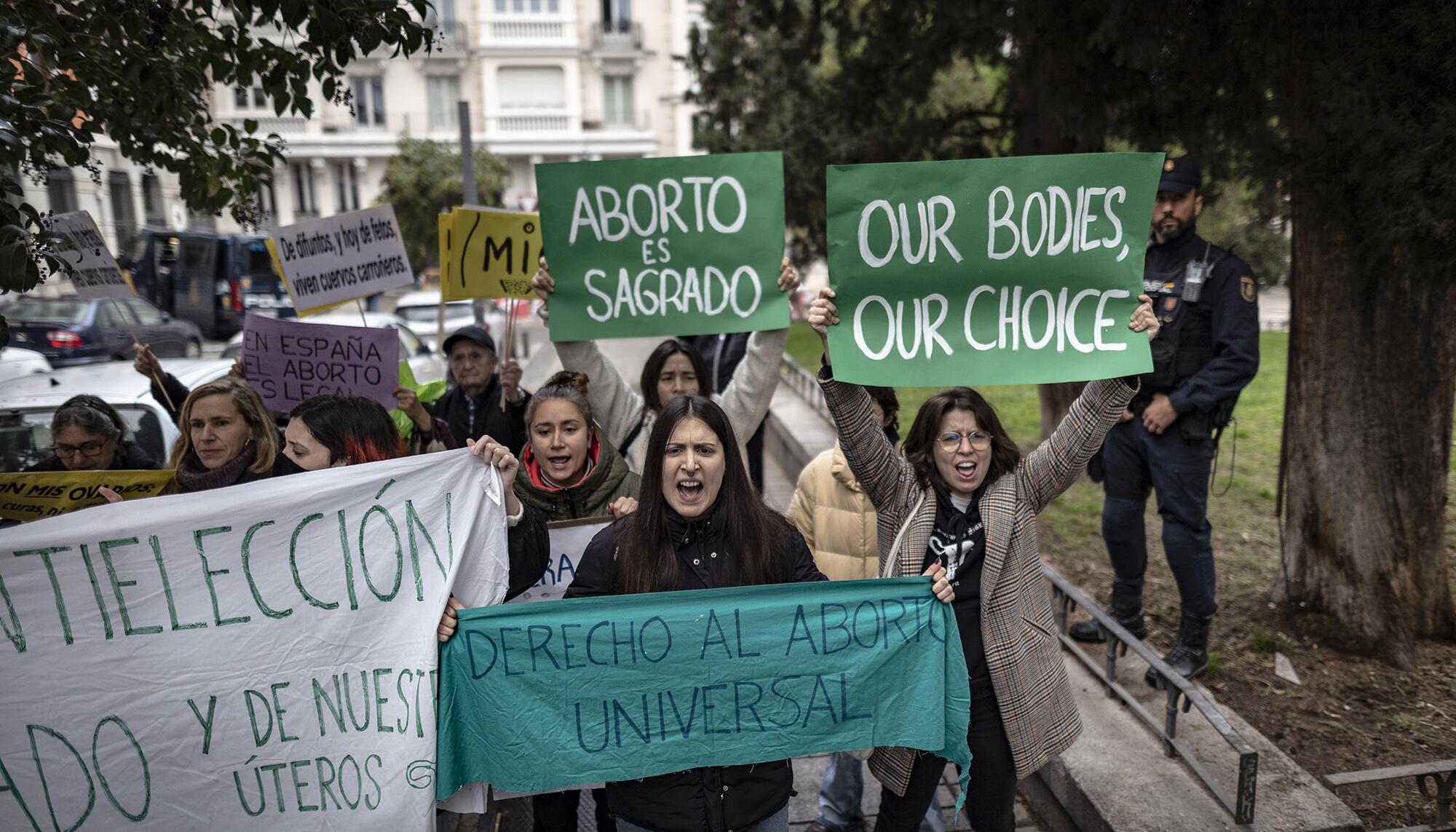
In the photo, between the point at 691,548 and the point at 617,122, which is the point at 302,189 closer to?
the point at 617,122

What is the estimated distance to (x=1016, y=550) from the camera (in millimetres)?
3109

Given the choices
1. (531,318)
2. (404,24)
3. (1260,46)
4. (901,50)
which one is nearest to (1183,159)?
(1260,46)

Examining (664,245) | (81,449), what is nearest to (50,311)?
(81,449)

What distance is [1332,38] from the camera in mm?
4145

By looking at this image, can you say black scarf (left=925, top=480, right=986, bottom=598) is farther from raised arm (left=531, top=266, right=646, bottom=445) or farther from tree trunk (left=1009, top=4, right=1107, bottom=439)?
tree trunk (left=1009, top=4, right=1107, bottom=439)

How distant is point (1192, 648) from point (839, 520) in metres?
1.99

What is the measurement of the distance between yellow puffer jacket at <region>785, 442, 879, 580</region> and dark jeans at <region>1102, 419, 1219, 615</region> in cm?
133

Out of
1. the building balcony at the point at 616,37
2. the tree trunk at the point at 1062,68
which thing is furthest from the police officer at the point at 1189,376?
the building balcony at the point at 616,37

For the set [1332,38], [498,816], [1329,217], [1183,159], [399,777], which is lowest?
[498,816]

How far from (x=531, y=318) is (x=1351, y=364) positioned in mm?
16872

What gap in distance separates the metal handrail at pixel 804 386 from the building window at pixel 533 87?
32.4 metres

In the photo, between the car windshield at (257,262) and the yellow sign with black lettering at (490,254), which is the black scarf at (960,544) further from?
the car windshield at (257,262)

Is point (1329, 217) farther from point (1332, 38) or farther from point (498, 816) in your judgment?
point (498, 816)

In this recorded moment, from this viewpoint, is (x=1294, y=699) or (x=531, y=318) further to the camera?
(x=531, y=318)
